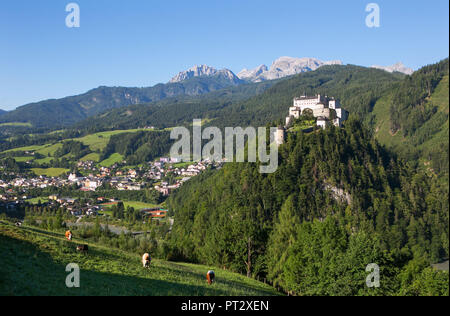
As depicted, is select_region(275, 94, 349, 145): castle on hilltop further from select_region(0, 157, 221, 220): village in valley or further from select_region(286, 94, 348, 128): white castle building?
select_region(0, 157, 221, 220): village in valley

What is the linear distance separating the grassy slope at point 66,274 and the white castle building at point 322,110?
3593 inches

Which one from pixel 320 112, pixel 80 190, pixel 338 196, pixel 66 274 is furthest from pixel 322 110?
pixel 80 190

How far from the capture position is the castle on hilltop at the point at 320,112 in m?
105

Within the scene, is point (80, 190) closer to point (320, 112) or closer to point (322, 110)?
point (320, 112)

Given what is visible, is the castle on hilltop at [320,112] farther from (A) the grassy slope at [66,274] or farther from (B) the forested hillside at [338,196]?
(A) the grassy slope at [66,274]

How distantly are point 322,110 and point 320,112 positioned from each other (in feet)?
3.11

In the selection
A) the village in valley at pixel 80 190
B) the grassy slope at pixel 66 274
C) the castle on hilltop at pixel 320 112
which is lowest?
the village in valley at pixel 80 190

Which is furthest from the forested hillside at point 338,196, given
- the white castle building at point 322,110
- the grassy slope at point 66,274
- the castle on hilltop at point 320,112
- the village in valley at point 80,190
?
the grassy slope at point 66,274

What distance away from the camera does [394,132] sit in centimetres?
19638

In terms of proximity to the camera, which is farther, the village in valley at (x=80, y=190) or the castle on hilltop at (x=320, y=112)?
the village in valley at (x=80, y=190)

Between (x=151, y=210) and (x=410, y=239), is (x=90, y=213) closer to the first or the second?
(x=151, y=210)

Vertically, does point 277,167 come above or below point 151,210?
above
